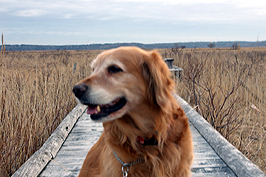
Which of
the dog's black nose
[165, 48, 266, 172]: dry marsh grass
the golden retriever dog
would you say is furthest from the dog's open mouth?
[165, 48, 266, 172]: dry marsh grass

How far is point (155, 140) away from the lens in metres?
1.80

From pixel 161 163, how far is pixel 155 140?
19cm

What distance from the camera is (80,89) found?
1.62m

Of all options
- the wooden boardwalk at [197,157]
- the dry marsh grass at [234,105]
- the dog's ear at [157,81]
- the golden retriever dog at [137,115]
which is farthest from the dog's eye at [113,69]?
the dry marsh grass at [234,105]

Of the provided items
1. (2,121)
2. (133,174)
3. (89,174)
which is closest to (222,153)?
(133,174)

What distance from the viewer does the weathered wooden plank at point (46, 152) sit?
7.14 feet

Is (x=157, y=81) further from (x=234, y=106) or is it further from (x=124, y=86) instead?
(x=234, y=106)

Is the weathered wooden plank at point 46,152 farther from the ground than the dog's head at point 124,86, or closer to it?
closer to it

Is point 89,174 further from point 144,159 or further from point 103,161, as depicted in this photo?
point 144,159

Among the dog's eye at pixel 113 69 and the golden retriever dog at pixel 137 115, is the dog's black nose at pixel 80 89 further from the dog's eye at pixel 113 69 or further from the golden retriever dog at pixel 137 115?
the dog's eye at pixel 113 69

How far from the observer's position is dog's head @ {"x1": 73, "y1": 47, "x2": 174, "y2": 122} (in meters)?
1.65

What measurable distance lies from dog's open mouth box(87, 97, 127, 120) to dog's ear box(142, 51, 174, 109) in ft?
0.81

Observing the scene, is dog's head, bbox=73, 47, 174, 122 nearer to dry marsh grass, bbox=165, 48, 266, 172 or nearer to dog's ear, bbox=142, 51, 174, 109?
dog's ear, bbox=142, 51, 174, 109

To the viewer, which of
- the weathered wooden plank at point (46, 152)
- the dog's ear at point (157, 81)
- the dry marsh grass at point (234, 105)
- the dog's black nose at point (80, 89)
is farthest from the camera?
the dry marsh grass at point (234, 105)
